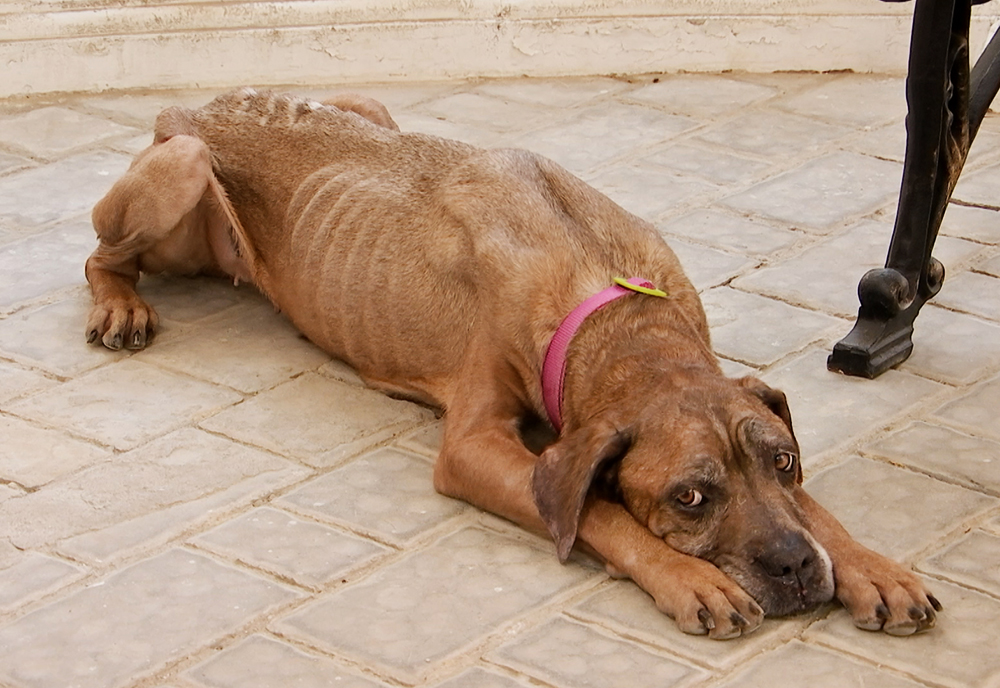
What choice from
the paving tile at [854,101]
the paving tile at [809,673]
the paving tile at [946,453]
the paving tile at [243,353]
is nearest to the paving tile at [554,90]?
the paving tile at [854,101]

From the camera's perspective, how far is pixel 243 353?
17.6ft

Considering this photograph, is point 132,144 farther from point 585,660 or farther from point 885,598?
point 885,598

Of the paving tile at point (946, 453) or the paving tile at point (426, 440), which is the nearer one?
the paving tile at point (946, 453)

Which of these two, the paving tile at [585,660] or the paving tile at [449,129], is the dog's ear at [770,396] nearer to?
the paving tile at [585,660]

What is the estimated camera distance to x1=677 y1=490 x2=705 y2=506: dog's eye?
373 centimetres

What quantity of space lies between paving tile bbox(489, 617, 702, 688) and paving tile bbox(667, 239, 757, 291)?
2.29 metres

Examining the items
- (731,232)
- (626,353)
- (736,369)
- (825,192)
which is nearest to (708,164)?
(825,192)

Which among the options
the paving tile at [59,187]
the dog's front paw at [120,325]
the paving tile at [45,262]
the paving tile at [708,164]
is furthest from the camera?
the paving tile at [708,164]

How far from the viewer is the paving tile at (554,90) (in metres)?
7.82

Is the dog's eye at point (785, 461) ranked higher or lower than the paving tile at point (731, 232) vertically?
higher

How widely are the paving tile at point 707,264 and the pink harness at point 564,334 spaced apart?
1.44m

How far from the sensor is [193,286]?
5.94 metres

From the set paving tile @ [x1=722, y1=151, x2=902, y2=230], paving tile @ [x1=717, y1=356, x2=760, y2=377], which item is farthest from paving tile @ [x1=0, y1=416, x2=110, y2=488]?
paving tile @ [x1=722, y1=151, x2=902, y2=230]

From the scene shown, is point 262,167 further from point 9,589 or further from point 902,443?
point 902,443
